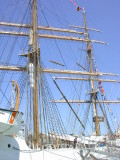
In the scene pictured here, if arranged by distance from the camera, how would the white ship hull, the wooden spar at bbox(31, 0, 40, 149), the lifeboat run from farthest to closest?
the wooden spar at bbox(31, 0, 40, 149) → the white ship hull → the lifeboat

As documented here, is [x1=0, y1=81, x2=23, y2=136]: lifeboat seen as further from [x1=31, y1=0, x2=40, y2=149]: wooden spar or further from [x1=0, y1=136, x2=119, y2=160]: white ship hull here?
[x1=31, y1=0, x2=40, y2=149]: wooden spar

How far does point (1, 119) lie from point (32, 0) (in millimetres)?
13840

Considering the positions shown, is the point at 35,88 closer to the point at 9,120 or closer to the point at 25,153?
the point at 25,153

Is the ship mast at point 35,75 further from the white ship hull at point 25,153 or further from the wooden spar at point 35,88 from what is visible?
the white ship hull at point 25,153

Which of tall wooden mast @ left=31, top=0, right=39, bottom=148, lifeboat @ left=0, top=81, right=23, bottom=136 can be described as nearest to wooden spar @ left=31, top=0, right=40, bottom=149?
tall wooden mast @ left=31, top=0, right=39, bottom=148

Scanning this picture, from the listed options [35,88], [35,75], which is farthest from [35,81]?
[35,75]

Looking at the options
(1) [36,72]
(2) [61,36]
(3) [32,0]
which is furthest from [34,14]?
(2) [61,36]

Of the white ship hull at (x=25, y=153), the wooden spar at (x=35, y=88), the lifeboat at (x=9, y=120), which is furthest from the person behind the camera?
the wooden spar at (x=35, y=88)

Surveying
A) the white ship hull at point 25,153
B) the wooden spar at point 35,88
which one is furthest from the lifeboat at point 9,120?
the wooden spar at point 35,88

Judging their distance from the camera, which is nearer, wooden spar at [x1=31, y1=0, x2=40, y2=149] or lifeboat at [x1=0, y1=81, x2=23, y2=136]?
lifeboat at [x1=0, y1=81, x2=23, y2=136]

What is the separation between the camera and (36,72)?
593 inches

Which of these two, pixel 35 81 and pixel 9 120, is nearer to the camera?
pixel 9 120

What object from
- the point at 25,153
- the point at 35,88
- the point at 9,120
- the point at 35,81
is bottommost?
the point at 25,153

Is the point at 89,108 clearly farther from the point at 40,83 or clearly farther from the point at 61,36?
the point at 40,83
